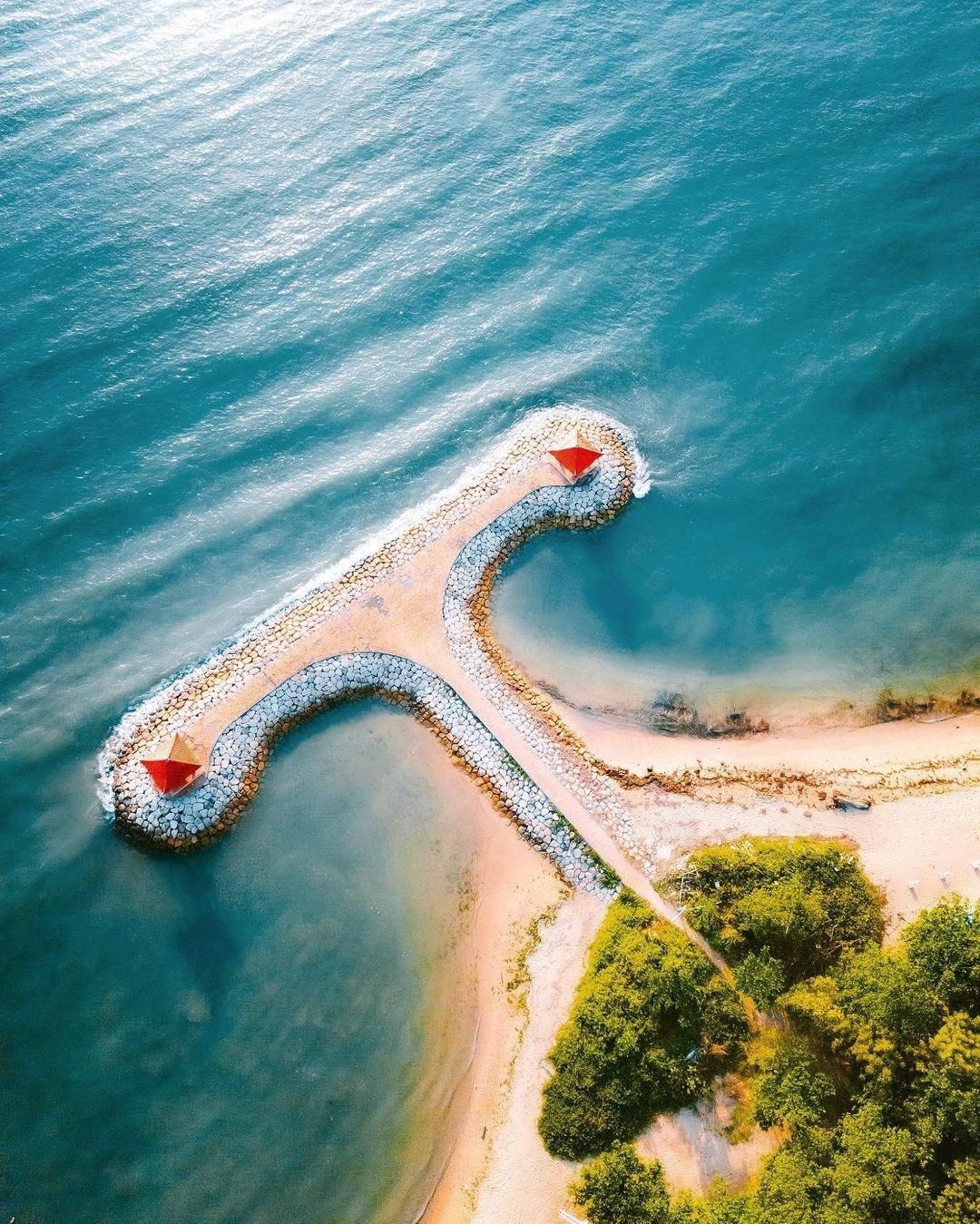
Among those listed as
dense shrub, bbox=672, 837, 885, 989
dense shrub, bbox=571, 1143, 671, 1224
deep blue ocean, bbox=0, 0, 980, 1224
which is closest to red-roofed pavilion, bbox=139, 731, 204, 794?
deep blue ocean, bbox=0, 0, 980, 1224

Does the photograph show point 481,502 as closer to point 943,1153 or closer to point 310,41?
point 943,1153

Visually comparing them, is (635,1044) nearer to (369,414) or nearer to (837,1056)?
(837,1056)

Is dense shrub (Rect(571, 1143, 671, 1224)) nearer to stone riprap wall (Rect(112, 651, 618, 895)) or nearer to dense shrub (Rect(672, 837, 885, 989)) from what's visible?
dense shrub (Rect(672, 837, 885, 989))

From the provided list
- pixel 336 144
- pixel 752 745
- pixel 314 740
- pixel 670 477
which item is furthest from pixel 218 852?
pixel 336 144

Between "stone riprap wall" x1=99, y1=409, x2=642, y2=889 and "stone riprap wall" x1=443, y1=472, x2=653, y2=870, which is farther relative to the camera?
"stone riprap wall" x1=443, y1=472, x2=653, y2=870

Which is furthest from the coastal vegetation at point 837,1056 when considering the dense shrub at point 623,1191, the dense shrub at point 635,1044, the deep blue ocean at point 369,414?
the deep blue ocean at point 369,414
